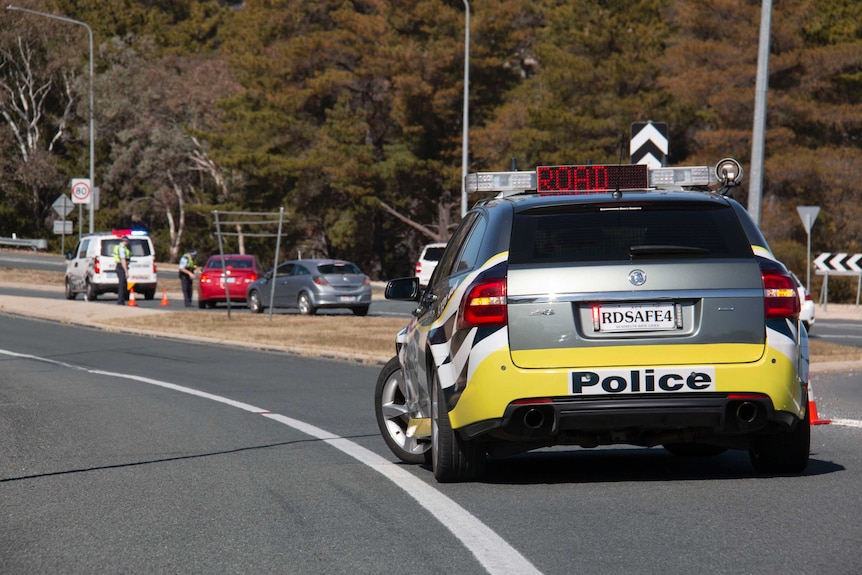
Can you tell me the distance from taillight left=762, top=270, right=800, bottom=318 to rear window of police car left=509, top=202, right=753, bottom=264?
0.18 meters

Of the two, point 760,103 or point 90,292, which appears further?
point 90,292

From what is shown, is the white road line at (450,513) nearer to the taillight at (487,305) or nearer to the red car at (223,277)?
the taillight at (487,305)

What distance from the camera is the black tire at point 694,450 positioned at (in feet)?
30.8

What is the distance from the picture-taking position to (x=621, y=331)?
7598 millimetres

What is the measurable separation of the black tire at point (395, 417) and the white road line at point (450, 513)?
138 millimetres

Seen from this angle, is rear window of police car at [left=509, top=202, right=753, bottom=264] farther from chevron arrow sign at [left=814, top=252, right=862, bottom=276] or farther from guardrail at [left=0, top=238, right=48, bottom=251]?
guardrail at [left=0, top=238, right=48, bottom=251]

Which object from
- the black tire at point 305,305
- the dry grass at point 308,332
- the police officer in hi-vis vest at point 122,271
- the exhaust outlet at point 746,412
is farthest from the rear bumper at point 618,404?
the police officer in hi-vis vest at point 122,271

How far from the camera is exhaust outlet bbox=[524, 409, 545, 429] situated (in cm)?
761

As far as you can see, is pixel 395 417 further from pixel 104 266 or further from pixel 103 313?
pixel 104 266

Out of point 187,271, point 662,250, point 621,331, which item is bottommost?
point 187,271

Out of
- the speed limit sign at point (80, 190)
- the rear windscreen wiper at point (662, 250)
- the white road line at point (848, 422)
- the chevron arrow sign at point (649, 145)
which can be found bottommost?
the white road line at point (848, 422)

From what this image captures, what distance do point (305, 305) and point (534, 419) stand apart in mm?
27018

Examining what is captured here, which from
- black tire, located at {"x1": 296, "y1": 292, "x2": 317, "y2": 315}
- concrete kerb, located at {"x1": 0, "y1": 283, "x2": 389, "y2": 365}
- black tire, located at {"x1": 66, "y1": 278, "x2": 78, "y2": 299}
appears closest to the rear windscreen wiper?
concrete kerb, located at {"x1": 0, "y1": 283, "x2": 389, "y2": 365}

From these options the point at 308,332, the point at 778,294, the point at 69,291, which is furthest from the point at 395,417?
the point at 69,291
